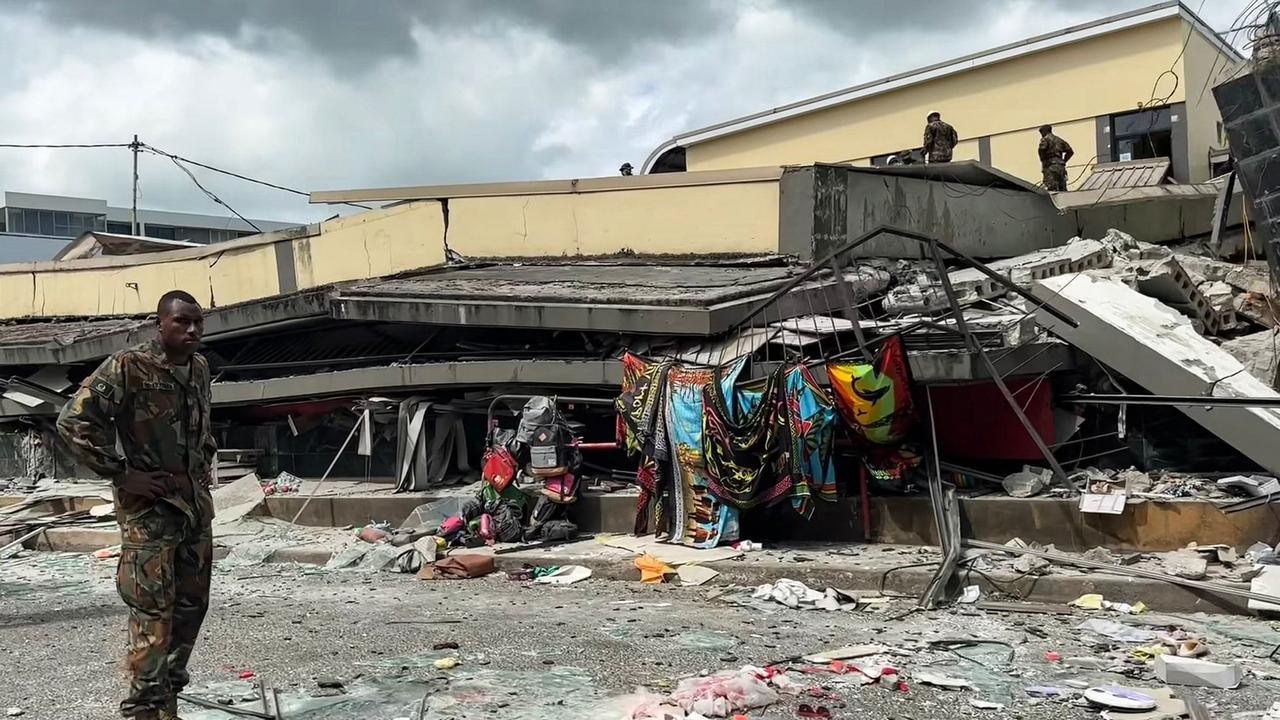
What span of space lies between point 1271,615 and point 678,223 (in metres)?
8.29

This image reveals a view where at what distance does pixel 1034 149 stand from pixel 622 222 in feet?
40.1

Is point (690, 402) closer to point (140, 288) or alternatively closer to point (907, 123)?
point (140, 288)

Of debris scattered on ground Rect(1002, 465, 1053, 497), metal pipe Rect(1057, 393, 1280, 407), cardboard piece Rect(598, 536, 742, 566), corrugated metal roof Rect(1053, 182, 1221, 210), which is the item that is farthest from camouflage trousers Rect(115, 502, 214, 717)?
corrugated metal roof Rect(1053, 182, 1221, 210)

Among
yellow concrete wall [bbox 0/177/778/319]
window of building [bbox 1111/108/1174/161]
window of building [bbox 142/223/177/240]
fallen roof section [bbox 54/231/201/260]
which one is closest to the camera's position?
yellow concrete wall [bbox 0/177/778/319]

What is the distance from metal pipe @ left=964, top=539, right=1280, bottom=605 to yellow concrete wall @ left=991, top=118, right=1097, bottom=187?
14735 mm

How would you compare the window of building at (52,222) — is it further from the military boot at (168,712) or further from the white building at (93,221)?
the military boot at (168,712)

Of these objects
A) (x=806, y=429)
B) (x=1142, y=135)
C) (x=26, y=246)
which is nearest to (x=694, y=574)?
(x=806, y=429)

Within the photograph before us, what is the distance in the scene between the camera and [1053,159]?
17297mm

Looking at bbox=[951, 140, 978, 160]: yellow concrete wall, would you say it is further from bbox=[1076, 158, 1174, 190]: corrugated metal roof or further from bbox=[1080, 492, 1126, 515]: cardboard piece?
bbox=[1080, 492, 1126, 515]: cardboard piece

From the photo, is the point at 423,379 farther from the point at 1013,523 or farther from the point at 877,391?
the point at 1013,523

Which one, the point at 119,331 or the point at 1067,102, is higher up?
the point at 1067,102

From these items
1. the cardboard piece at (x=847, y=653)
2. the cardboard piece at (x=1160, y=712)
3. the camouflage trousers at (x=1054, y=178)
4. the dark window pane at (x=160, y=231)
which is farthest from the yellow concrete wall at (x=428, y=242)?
the dark window pane at (x=160, y=231)

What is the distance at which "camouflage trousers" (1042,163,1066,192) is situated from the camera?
17.4 meters

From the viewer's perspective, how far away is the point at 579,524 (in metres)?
9.59
